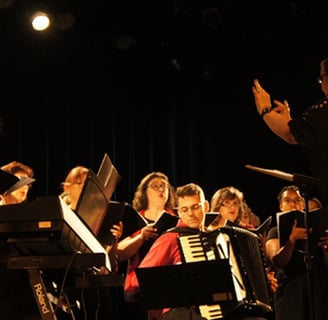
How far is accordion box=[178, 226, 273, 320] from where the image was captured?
12.4ft

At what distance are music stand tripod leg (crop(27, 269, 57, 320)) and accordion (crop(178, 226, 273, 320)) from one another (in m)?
1.18

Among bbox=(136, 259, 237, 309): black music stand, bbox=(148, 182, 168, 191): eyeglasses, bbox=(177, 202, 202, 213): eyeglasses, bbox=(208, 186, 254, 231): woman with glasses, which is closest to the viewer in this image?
bbox=(136, 259, 237, 309): black music stand

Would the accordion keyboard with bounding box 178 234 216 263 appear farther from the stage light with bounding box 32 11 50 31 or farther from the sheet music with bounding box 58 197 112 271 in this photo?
the stage light with bounding box 32 11 50 31

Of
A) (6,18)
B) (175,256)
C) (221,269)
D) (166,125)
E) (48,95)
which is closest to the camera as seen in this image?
(221,269)

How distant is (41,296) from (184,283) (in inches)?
32.0

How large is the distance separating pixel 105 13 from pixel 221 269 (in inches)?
143

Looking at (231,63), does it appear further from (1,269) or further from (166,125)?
(1,269)

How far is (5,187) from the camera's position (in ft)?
10.4

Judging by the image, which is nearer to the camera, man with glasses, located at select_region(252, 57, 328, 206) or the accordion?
man with glasses, located at select_region(252, 57, 328, 206)

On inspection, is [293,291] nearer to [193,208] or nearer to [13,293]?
[193,208]

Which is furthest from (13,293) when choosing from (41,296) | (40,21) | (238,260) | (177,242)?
(40,21)

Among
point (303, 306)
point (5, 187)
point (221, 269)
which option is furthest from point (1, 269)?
point (303, 306)

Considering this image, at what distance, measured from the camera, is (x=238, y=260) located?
4.04 metres

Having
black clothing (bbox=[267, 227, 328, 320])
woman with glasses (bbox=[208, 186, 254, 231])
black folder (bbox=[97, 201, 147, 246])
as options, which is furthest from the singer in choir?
woman with glasses (bbox=[208, 186, 254, 231])
